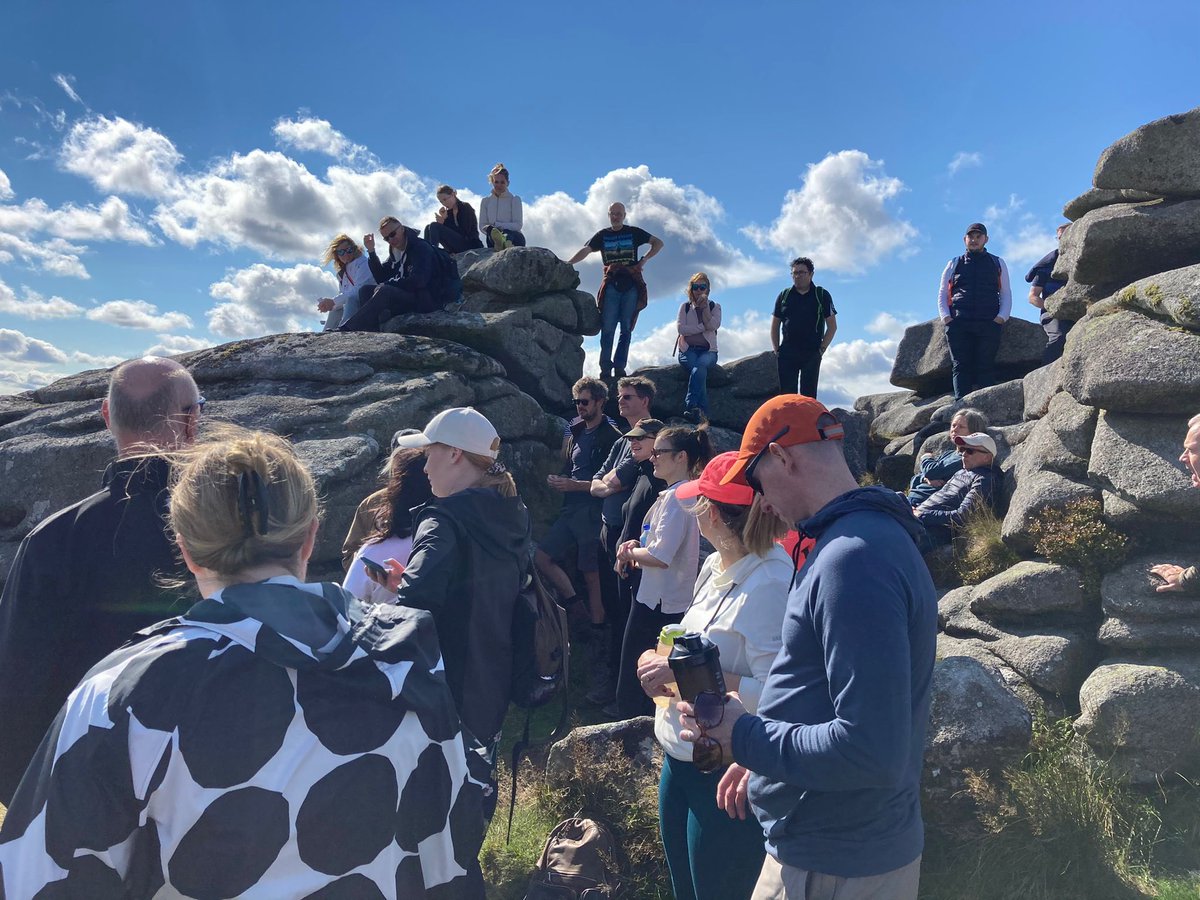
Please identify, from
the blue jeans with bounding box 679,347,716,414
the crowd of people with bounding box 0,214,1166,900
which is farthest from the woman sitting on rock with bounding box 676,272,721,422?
the crowd of people with bounding box 0,214,1166,900

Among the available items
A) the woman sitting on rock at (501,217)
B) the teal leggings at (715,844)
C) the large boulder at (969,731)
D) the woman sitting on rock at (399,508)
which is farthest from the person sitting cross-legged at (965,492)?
the woman sitting on rock at (501,217)

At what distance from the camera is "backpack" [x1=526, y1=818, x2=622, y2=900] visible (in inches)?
163

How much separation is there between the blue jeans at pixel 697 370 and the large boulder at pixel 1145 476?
638 centimetres

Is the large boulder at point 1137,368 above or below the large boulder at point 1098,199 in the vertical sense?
below

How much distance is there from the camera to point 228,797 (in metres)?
1.84

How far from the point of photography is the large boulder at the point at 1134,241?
8555 mm

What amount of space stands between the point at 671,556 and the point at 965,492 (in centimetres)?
445

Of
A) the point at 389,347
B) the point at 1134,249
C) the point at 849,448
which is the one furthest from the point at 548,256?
the point at 1134,249

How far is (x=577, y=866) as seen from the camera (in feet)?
13.9

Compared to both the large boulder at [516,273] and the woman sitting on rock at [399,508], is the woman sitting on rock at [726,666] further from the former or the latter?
the large boulder at [516,273]

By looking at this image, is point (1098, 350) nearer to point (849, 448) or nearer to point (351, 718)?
point (849, 448)

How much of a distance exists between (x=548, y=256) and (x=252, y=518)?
12.8 metres

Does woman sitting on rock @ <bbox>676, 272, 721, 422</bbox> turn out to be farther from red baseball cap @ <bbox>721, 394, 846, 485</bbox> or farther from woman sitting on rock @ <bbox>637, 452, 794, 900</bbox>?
red baseball cap @ <bbox>721, 394, 846, 485</bbox>

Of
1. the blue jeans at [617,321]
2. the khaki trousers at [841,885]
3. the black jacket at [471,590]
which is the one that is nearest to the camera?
the khaki trousers at [841,885]
